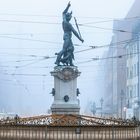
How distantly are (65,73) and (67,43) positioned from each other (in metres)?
2.08

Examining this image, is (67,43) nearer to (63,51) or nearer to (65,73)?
(63,51)

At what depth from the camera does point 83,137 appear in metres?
19.0

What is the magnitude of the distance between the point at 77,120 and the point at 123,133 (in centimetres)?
181

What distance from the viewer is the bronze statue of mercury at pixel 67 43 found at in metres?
31.9

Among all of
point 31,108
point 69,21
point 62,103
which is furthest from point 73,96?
point 31,108

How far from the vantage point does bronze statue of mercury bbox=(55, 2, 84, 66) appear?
105 feet

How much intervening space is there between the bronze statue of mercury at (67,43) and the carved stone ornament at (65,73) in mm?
559

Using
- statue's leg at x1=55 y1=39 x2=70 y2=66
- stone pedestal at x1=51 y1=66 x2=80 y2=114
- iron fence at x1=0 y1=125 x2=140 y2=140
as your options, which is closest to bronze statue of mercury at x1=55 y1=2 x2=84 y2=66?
statue's leg at x1=55 y1=39 x2=70 y2=66

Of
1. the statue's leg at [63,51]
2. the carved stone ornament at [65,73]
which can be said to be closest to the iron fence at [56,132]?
the carved stone ornament at [65,73]

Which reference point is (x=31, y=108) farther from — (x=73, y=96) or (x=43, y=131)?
(x=43, y=131)

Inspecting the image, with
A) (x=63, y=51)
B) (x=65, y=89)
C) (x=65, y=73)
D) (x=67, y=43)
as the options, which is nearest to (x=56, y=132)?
(x=65, y=73)

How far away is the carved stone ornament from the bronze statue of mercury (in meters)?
0.56

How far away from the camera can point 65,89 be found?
31.7 m

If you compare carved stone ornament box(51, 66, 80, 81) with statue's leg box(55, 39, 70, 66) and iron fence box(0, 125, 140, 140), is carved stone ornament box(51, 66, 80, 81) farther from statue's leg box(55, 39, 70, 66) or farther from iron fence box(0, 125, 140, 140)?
iron fence box(0, 125, 140, 140)
